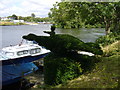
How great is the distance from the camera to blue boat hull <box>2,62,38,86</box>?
8750 millimetres

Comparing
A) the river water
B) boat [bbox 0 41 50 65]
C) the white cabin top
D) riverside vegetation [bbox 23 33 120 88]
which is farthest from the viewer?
the river water

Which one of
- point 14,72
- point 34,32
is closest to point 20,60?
point 14,72

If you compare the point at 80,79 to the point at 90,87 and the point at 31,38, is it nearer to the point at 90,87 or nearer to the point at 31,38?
the point at 90,87

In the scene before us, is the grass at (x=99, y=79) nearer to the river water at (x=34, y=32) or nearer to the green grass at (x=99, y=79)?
the green grass at (x=99, y=79)

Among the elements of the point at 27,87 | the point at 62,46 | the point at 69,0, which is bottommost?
the point at 27,87

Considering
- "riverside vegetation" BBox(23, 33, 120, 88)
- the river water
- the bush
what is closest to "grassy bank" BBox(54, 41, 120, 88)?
"riverside vegetation" BBox(23, 33, 120, 88)

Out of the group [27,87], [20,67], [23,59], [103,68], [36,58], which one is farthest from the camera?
[36,58]

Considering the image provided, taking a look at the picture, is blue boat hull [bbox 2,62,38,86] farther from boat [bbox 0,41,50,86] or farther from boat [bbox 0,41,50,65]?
boat [bbox 0,41,50,65]

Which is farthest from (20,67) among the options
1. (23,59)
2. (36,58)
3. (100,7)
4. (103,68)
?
(100,7)

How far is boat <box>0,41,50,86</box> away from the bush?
2966 mm

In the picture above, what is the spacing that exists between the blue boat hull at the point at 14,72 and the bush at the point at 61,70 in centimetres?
281

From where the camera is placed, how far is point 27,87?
891 centimetres

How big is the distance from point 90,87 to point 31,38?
3.68m

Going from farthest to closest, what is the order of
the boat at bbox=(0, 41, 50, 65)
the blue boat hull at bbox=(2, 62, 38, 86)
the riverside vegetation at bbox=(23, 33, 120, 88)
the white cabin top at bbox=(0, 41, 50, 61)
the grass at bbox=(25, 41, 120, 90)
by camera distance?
the white cabin top at bbox=(0, 41, 50, 61) < the boat at bbox=(0, 41, 50, 65) < the blue boat hull at bbox=(2, 62, 38, 86) < the riverside vegetation at bbox=(23, 33, 120, 88) < the grass at bbox=(25, 41, 120, 90)
